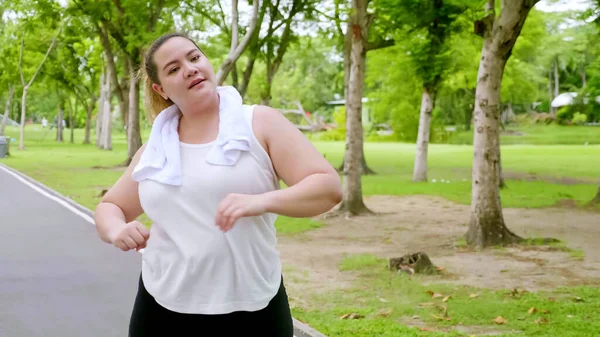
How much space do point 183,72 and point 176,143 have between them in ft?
0.67

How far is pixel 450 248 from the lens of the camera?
38.7 feet

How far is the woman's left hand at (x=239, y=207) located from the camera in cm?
223

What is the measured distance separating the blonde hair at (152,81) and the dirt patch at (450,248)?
600 cm

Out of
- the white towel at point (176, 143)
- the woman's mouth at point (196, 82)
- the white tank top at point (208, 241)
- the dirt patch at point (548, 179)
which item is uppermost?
the woman's mouth at point (196, 82)

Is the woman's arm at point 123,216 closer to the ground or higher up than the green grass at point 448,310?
higher up

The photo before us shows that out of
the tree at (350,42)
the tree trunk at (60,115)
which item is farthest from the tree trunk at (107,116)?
the tree at (350,42)

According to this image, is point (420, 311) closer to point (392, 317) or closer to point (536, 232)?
point (392, 317)

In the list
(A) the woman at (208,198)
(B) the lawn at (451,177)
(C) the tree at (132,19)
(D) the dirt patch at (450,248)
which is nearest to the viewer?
(A) the woman at (208,198)

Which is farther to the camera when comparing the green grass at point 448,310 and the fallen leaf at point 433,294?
the fallen leaf at point 433,294

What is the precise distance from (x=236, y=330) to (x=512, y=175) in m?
27.9

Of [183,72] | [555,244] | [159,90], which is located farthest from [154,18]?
[183,72]

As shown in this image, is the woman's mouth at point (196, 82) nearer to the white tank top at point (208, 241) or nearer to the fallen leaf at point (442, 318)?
the white tank top at point (208, 241)

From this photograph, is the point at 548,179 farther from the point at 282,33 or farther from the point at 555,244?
the point at 555,244

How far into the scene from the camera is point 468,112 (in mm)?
67375
